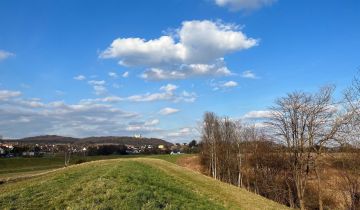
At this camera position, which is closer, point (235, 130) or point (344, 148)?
point (344, 148)

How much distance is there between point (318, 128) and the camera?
3884cm

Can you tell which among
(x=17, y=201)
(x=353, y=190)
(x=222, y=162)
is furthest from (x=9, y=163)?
(x=17, y=201)

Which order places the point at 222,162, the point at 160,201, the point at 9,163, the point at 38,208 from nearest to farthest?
the point at 38,208, the point at 160,201, the point at 222,162, the point at 9,163

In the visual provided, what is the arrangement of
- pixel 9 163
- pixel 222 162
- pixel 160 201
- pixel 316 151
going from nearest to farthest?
pixel 160 201
pixel 316 151
pixel 222 162
pixel 9 163

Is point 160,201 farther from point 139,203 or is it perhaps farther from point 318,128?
point 318,128

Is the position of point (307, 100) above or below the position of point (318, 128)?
above

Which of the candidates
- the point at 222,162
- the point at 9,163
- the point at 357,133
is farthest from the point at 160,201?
the point at 9,163

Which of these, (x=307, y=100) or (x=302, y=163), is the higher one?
(x=307, y=100)

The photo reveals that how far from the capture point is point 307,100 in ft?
136

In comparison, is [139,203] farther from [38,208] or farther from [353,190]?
[353,190]

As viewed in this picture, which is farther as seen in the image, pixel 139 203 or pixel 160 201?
pixel 160 201

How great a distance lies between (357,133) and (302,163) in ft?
29.0

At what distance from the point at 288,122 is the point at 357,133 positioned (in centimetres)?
1003

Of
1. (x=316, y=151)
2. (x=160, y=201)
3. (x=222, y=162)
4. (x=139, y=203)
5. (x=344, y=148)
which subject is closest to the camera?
(x=139, y=203)
